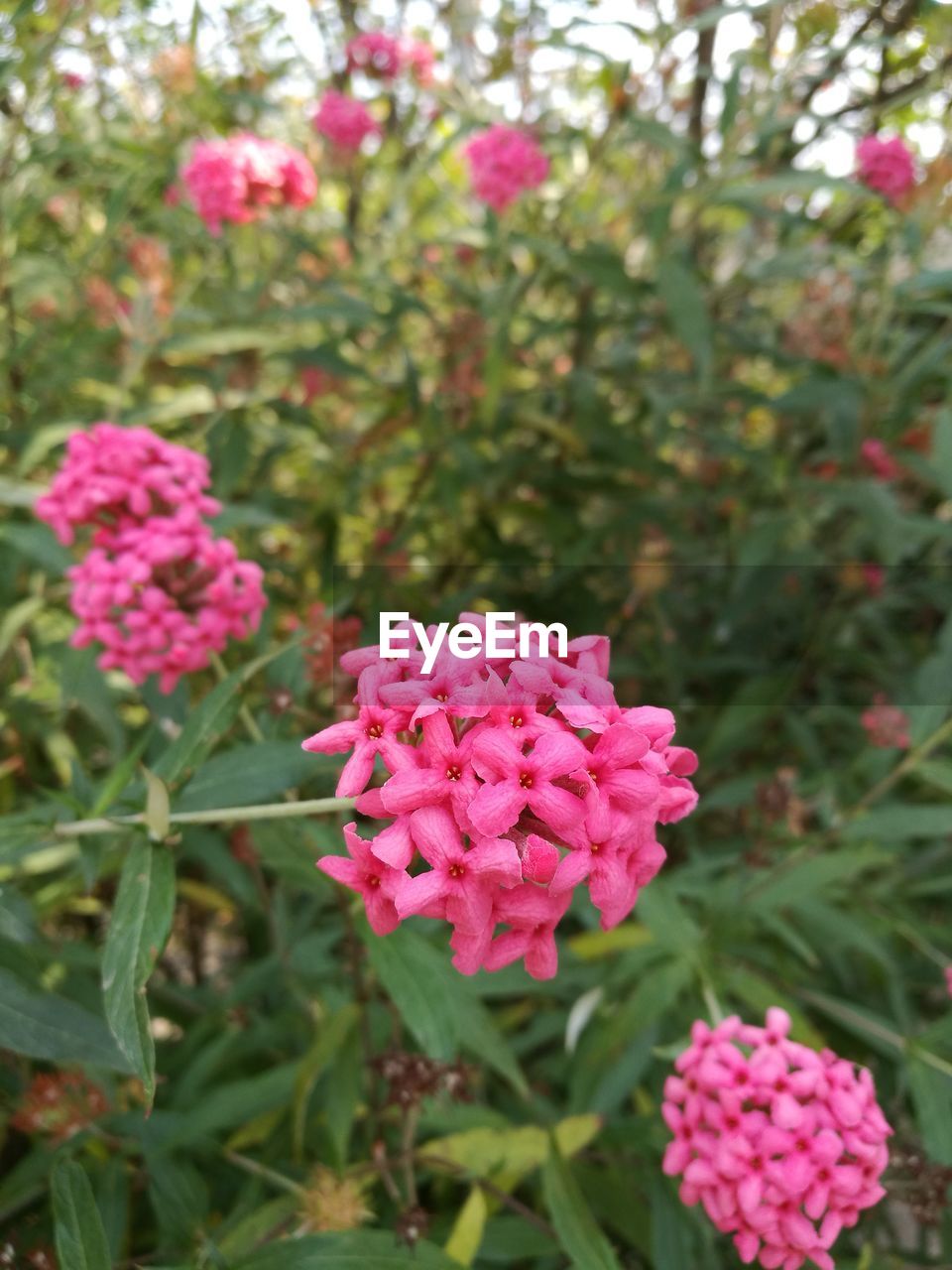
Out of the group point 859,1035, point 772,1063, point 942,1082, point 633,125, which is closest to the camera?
point 772,1063

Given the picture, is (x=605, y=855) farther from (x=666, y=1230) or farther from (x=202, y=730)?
(x=666, y=1230)

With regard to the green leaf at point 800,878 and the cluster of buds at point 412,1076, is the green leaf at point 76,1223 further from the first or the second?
the green leaf at point 800,878

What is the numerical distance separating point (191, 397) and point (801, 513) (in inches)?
77.3

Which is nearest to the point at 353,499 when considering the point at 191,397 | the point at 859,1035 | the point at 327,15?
the point at 191,397

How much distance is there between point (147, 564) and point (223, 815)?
0.66 meters

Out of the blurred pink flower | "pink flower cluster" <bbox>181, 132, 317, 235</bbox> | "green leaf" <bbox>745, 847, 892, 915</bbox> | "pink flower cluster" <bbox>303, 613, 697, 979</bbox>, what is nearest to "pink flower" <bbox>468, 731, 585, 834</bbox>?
"pink flower cluster" <bbox>303, 613, 697, 979</bbox>

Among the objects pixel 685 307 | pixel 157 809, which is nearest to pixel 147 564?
pixel 157 809

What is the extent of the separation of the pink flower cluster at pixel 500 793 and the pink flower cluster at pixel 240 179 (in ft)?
7.73

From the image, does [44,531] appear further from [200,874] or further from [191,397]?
[200,874]

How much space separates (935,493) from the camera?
12.8 ft

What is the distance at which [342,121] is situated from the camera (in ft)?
11.6

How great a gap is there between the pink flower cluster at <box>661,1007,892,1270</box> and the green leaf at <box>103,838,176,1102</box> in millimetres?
854

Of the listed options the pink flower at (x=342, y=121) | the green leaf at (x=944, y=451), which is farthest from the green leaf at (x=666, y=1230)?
the pink flower at (x=342, y=121)

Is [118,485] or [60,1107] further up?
[118,485]
